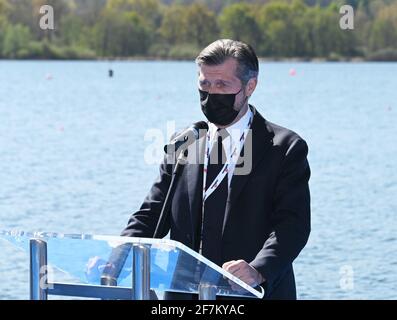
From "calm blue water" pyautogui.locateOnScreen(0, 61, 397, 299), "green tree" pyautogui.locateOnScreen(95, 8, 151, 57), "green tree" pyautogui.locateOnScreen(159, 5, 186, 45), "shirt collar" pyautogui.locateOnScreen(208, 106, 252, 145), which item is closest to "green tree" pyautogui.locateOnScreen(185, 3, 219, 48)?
"green tree" pyautogui.locateOnScreen(159, 5, 186, 45)

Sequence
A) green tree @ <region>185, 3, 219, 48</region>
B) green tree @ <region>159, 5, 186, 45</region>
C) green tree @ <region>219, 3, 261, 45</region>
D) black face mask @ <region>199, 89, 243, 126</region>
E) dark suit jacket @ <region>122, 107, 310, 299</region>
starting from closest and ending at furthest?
dark suit jacket @ <region>122, 107, 310, 299</region>
black face mask @ <region>199, 89, 243, 126</region>
green tree @ <region>219, 3, 261, 45</region>
green tree @ <region>185, 3, 219, 48</region>
green tree @ <region>159, 5, 186, 45</region>

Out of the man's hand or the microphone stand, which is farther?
the microphone stand

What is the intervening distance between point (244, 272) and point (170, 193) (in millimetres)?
507

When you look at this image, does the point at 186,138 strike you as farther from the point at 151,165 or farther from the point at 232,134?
the point at 151,165

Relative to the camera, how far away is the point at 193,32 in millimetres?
95188

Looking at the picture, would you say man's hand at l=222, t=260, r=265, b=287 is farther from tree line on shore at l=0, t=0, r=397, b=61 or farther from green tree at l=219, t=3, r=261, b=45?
green tree at l=219, t=3, r=261, b=45

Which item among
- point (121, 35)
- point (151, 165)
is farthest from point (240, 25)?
point (151, 165)

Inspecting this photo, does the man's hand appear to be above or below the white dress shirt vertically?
below

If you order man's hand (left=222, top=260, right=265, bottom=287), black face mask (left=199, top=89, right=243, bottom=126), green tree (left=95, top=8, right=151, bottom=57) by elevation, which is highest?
black face mask (left=199, top=89, right=243, bottom=126)

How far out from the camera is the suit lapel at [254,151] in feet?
12.3

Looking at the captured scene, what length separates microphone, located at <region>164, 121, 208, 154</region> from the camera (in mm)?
3777

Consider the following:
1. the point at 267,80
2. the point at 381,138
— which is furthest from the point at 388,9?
the point at 381,138

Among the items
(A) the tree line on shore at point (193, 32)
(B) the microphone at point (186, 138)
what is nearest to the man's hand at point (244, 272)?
(B) the microphone at point (186, 138)

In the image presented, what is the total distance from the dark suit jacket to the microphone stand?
0.02 metres
